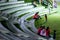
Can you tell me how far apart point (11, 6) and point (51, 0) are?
13.2 feet

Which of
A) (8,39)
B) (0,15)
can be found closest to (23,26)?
(0,15)

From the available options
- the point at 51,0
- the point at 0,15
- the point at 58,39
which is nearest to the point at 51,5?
the point at 51,0

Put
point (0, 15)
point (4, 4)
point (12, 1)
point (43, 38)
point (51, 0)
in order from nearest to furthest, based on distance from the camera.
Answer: point (43, 38) < point (0, 15) < point (4, 4) < point (12, 1) < point (51, 0)

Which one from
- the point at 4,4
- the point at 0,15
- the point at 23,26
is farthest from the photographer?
the point at 4,4

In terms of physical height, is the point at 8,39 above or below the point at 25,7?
above

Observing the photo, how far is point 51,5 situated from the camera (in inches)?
701

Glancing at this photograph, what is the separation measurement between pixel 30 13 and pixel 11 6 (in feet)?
5.25

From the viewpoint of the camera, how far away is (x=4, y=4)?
48.4 ft

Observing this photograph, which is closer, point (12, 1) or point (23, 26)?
point (23, 26)

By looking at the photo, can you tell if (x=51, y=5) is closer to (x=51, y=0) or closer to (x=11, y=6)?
(x=51, y=0)

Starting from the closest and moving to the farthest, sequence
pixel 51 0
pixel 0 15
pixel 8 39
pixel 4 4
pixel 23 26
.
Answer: pixel 8 39, pixel 23 26, pixel 0 15, pixel 4 4, pixel 51 0

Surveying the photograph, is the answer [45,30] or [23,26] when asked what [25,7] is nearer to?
[23,26]

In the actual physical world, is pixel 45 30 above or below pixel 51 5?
above

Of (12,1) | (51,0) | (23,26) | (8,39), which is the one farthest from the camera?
(51,0)
